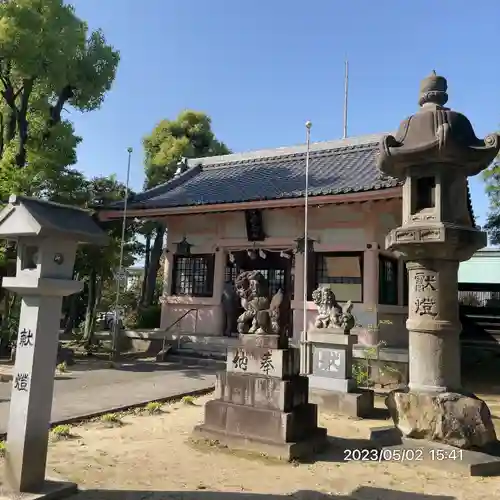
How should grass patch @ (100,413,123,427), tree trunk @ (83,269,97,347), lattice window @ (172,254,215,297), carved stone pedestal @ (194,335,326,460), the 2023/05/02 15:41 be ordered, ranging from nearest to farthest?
the 2023/05/02 15:41
carved stone pedestal @ (194,335,326,460)
grass patch @ (100,413,123,427)
lattice window @ (172,254,215,297)
tree trunk @ (83,269,97,347)

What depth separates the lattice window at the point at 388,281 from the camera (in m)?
13.3

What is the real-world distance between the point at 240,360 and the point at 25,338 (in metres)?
3.23

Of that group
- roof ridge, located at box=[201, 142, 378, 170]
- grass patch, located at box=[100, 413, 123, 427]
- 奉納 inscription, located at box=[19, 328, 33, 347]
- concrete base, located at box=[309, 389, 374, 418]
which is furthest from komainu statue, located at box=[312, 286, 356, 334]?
roof ridge, located at box=[201, 142, 378, 170]

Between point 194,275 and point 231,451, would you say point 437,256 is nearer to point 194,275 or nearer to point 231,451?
point 231,451

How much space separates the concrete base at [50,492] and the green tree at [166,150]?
20115mm

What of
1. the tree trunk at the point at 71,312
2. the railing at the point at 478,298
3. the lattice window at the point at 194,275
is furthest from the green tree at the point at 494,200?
the tree trunk at the point at 71,312

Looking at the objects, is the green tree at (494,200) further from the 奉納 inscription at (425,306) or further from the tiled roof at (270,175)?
the 奉納 inscription at (425,306)

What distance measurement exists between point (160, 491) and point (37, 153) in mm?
10833

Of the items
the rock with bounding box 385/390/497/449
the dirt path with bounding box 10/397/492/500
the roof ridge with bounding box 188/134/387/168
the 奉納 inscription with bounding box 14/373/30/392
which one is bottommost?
the dirt path with bounding box 10/397/492/500

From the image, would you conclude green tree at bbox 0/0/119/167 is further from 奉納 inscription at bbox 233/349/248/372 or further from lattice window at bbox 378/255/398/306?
lattice window at bbox 378/255/398/306

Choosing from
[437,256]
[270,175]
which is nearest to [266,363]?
[437,256]

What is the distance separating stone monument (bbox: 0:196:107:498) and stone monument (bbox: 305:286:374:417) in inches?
217

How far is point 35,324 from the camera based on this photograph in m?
4.29

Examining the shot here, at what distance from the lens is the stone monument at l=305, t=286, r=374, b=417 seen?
870 cm
